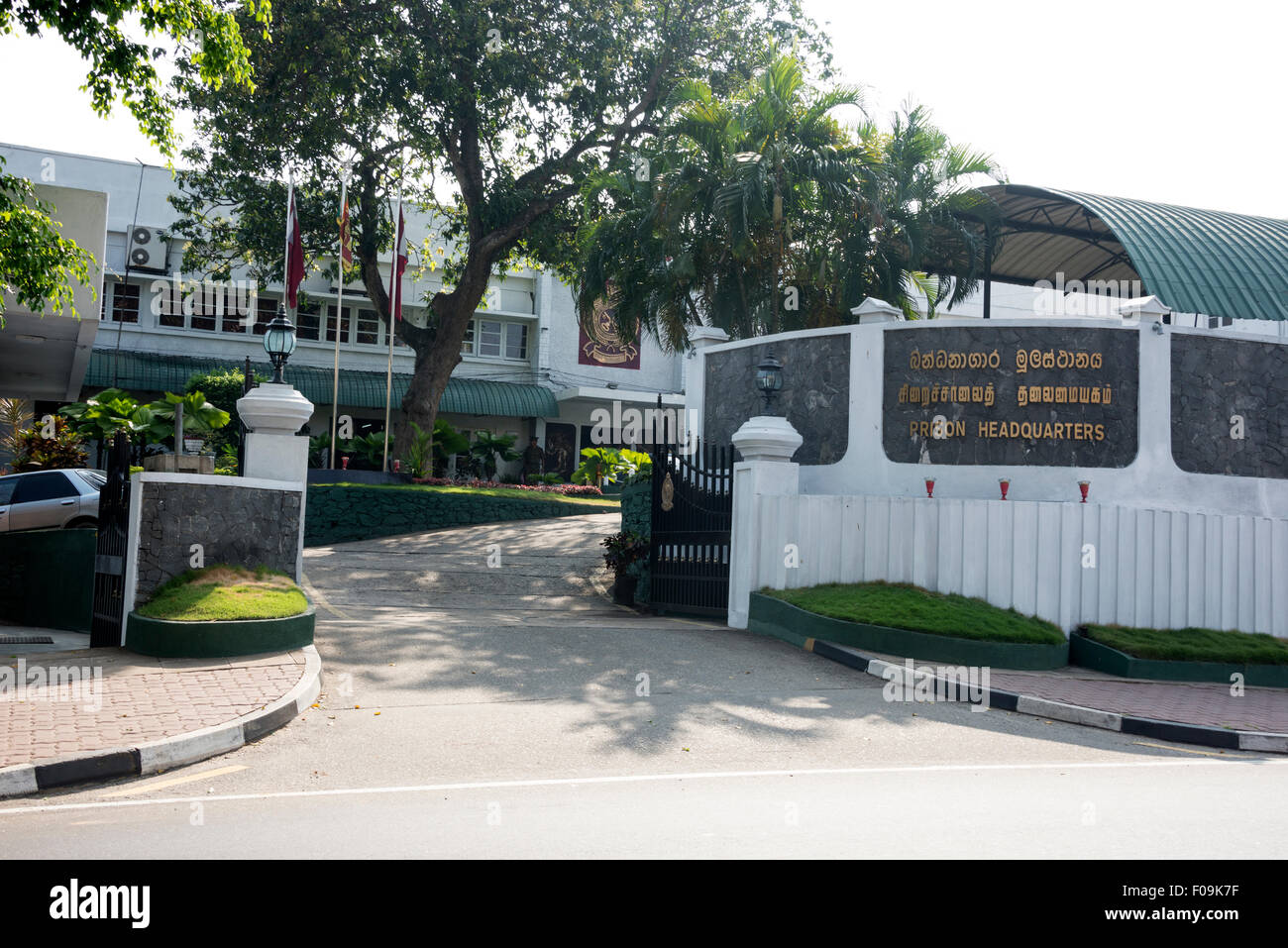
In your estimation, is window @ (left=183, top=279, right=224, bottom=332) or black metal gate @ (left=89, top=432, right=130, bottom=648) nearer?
black metal gate @ (left=89, top=432, right=130, bottom=648)

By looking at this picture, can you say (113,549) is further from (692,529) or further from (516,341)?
(516,341)

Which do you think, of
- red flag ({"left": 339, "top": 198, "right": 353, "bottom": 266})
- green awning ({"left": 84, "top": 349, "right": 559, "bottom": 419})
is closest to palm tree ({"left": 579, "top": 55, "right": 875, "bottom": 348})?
red flag ({"left": 339, "top": 198, "right": 353, "bottom": 266})

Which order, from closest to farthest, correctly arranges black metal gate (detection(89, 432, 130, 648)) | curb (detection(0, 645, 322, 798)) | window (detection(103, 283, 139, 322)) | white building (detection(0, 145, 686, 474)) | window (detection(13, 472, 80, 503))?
curb (detection(0, 645, 322, 798))
black metal gate (detection(89, 432, 130, 648))
window (detection(13, 472, 80, 503))
white building (detection(0, 145, 686, 474))
window (detection(103, 283, 139, 322))

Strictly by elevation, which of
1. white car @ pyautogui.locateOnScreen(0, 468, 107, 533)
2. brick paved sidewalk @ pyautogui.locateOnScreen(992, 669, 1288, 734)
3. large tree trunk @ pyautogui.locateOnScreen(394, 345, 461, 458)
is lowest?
brick paved sidewalk @ pyautogui.locateOnScreen(992, 669, 1288, 734)

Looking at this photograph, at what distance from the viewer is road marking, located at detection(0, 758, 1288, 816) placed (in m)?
5.91

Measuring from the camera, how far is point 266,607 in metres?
10.4

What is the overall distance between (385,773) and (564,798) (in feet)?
4.34

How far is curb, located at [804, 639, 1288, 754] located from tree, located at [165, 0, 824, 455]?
17772 millimetres

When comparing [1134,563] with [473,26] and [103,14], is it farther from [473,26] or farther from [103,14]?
[473,26]

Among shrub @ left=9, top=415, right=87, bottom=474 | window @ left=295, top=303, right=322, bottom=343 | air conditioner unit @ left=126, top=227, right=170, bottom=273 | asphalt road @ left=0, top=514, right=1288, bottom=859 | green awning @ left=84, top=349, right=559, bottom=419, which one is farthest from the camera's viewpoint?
window @ left=295, top=303, right=322, bottom=343

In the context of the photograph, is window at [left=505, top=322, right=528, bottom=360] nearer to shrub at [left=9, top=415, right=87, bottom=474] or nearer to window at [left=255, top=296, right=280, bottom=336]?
window at [left=255, top=296, right=280, bottom=336]

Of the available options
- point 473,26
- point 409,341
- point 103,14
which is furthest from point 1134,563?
point 409,341
